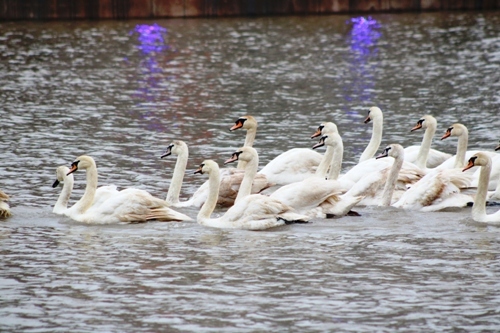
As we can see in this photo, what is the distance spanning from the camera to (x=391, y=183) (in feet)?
49.8

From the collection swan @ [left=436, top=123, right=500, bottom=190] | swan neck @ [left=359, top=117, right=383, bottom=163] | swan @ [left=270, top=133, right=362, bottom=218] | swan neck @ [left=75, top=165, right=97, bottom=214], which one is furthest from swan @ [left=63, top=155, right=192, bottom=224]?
swan neck @ [left=359, top=117, right=383, bottom=163]

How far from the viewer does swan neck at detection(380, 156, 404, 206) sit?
15188 mm

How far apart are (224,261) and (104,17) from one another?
3809 centimetres

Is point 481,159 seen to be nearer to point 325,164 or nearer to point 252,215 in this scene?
point 325,164

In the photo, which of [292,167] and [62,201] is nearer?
[62,201]

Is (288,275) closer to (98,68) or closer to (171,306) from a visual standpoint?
(171,306)

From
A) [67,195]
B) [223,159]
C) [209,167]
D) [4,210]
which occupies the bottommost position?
[223,159]

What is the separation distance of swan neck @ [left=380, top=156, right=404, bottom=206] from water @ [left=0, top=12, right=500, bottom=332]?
33cm

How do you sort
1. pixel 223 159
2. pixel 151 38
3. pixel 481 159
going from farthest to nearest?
pixel 151 38, pixel 223 159, pixel 481 159

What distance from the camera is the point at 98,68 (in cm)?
3375

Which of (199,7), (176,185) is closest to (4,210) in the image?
(176,185)

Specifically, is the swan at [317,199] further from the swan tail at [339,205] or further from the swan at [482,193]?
the swan at [482,193]

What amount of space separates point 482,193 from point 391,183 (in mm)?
1463

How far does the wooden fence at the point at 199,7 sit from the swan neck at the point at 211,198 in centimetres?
3485
